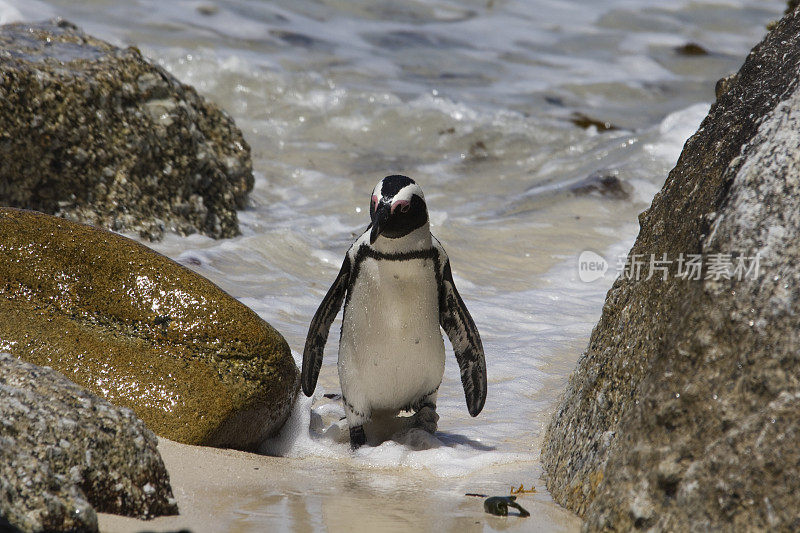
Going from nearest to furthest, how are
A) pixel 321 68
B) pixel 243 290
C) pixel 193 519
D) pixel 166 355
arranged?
1. pixel 193 519
2. pixel 166 355
3. pixel 243 290
4. pixel 321 68

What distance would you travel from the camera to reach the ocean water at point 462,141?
4996 millimetres

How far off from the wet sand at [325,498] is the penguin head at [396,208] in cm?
96

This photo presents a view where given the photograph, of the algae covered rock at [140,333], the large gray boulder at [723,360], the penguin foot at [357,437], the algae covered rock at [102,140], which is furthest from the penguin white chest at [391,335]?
the algae covered rock at [102,140]

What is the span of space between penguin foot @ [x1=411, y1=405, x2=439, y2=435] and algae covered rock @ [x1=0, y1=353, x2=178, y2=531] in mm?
1644

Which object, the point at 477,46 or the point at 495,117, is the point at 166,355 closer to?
the point at 495,117

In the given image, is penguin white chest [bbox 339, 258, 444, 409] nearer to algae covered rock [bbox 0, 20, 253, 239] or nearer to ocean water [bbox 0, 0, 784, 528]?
ocean water [bbox 0, 0, 784, 528]

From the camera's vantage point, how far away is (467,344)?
4.10 meters

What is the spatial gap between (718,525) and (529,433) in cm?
214

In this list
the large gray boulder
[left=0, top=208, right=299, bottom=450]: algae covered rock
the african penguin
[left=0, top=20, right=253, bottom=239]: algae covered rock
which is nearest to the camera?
the large gray boulder

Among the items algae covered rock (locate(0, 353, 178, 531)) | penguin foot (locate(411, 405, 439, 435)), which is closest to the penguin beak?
penguin foot (locate(411, 405, 439, 435))

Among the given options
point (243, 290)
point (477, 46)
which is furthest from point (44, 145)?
point (477, 46)

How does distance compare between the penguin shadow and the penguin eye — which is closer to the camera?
the penguin eye

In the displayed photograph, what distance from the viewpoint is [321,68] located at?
13836 mm

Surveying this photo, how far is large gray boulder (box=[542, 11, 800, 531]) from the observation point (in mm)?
2006
